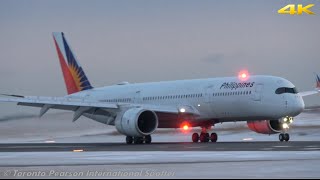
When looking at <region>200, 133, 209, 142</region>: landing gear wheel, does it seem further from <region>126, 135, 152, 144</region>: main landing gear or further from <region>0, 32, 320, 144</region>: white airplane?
<region>126, 135, 152, 144</region>: main landing gear

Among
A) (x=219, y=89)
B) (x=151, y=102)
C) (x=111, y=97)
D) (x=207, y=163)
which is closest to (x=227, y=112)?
(x=219, y=89)

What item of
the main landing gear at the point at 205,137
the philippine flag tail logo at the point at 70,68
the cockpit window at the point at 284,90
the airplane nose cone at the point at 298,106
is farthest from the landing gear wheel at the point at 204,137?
the philippine flag tail logo at the point at 70,68

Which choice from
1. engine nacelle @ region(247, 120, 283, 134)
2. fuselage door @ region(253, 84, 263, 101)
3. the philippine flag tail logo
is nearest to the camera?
fuselage door @ region(253, 84, 263, 101)

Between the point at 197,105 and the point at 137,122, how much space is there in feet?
15.7

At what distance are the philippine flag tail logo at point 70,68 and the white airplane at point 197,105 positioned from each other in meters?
6.15

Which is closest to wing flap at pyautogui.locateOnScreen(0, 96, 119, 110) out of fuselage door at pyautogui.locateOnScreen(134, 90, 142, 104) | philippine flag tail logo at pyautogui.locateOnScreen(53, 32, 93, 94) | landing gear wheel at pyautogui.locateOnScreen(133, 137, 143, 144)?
landing gear wheel at pyautogui.locateOnScreen(133, 137, 143, 144)

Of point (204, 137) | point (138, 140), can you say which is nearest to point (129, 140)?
point (138, 140)

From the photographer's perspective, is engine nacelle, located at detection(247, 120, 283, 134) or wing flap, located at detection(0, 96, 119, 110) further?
engine nacelle, located at detection(247, 120, 283, 134)

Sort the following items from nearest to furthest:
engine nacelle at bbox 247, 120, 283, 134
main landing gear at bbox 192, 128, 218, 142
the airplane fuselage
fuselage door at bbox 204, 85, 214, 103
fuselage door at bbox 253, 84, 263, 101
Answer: the airplane fuselage < fuselage door at bbox 253, 84, 263, 101 < fuselage door at bbox 204, 85, 214, 103 < engine nacelle at bbox 247, 120, 283, 134 < main landing gear at bbox 192, 128, 218, 142

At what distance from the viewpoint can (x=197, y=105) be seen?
51.4m

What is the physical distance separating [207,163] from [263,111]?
24.8m

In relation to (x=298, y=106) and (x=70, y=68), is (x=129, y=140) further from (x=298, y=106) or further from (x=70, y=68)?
(x=70, y=68)

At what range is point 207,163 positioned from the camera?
23.6 meters

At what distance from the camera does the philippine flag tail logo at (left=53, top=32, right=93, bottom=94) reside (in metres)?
62.7
